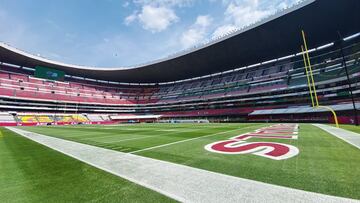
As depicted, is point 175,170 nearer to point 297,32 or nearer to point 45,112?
point 297,32

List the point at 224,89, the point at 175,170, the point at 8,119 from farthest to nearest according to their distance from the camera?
1. the point at 224,89
2. the point at 8,119
3. the point at 175,170

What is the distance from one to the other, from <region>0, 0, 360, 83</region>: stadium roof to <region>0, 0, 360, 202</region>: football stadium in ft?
1.02

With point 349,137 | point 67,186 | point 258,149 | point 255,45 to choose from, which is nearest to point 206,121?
point 255,45

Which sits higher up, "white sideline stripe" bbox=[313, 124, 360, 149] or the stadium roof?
the stadium roof

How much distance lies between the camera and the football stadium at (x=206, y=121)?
3643 millimetres

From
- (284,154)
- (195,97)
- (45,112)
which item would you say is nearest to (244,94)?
(195,97)

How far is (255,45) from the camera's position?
1608 inches

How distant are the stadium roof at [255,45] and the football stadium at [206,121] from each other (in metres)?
0.31

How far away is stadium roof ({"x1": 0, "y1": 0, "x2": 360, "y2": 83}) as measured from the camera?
28998 mm

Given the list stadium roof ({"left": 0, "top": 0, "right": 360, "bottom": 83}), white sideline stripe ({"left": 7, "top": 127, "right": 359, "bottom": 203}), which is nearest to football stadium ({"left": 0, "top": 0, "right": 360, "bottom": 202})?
white sideline stripe ({"left": 7, "top": 127, "right": 359, "bottom": 203})

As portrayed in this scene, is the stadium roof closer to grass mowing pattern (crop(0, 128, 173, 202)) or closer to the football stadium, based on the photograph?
the football stadium

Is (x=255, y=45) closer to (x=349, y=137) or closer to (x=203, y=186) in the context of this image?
(x=349, y=137)

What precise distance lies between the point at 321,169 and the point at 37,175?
26.1 ft

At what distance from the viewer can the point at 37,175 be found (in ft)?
15.1
